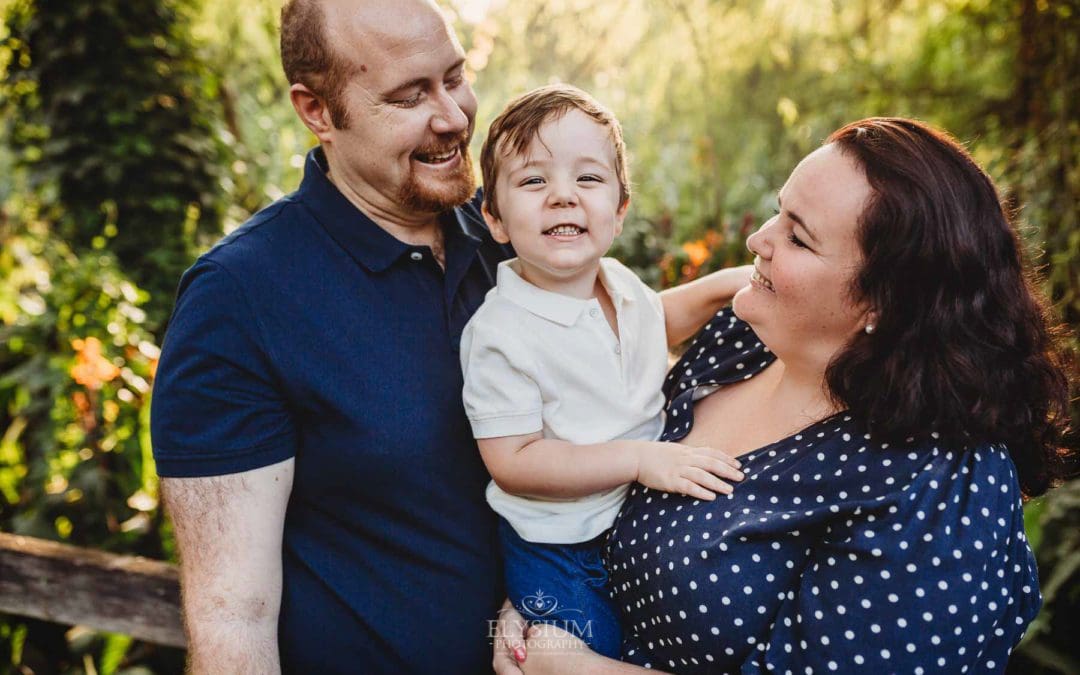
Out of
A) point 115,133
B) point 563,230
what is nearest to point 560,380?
point 563,230

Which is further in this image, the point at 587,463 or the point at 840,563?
the point at 587,463

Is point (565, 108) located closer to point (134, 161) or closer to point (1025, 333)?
point (1025, 333)

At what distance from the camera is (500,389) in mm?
1606

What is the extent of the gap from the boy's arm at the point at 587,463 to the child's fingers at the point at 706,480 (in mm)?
11

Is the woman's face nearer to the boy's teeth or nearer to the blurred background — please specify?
the boy's teeth

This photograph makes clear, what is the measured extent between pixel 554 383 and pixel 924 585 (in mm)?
767

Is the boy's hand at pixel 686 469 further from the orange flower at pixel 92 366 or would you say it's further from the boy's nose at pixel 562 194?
the orange flower at pixel 92 366

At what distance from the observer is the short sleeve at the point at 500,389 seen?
1.60m

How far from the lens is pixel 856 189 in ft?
4.73

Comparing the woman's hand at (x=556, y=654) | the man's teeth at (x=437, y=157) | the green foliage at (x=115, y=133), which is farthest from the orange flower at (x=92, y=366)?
the woman's hand at (x=556, y=654)

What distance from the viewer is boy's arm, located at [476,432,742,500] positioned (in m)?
1.59

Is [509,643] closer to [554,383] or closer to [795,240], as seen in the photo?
[554,383]

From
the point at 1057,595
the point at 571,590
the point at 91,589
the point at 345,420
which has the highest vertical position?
the point at 345,420

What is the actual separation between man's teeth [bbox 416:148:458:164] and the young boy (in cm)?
14
